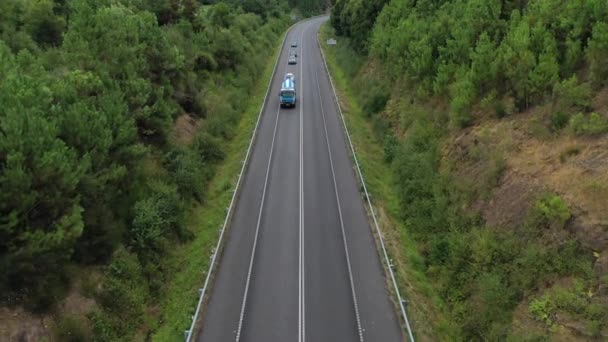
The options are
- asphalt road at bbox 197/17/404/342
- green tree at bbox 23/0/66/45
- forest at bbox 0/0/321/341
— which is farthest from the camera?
green tree at bbox 23/0/66/45

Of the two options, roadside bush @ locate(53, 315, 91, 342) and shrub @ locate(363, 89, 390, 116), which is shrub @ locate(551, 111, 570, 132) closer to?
shrub @ locate(363, 89, 390, 116)

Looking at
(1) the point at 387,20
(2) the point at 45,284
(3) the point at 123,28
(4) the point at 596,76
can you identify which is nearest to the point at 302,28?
(1) the point at 387,20

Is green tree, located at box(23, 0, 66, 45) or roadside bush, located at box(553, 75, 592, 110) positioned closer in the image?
roadside bush, located at box(553, 75, 592, 110)

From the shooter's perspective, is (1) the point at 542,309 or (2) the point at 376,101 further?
(2) the point at 376,101

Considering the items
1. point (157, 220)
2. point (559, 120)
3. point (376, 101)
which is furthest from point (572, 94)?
point (376, 101)

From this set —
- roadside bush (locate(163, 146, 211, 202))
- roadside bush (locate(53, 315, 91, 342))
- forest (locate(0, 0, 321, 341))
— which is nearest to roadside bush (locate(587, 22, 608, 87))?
forest (locate(0, 0, 321, 341))

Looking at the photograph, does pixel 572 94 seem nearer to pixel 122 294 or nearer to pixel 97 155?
pixel 97 155
